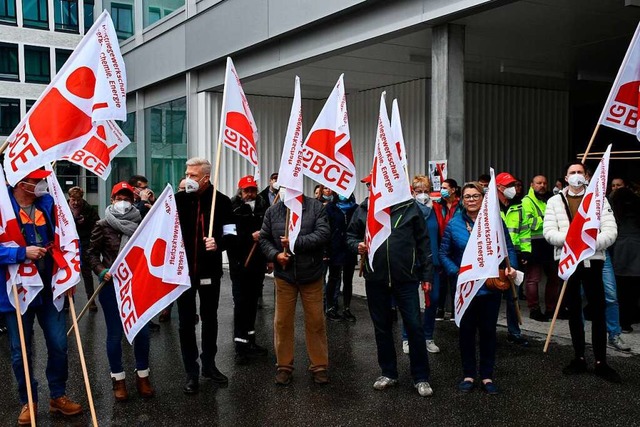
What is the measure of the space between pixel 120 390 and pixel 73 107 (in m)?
2.42

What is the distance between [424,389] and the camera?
5.65m

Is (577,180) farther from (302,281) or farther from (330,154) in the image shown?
(302,281)

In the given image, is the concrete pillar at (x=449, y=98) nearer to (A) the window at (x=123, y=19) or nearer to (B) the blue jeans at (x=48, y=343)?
(B) the blue jeans at (x=48, y=343)

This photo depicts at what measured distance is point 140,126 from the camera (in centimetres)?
2039

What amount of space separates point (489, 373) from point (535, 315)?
3274 millimetres

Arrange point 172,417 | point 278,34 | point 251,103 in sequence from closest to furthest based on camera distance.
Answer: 1. point 172,417
2. point 278,34
3. point 251,103

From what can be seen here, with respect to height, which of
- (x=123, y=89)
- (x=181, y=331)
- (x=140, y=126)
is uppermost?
(x=140, y=126)

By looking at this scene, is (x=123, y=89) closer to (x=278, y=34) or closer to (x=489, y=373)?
(x=489, y=373)

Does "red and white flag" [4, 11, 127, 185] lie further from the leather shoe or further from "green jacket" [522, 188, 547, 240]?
"green jacket" [522, 188, 547, 240]

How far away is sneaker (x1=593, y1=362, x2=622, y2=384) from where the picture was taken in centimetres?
598

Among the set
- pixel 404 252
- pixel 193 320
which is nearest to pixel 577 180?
pixel 404 252

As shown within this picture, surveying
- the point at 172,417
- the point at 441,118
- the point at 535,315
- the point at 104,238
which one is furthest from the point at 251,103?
the point at 172,417

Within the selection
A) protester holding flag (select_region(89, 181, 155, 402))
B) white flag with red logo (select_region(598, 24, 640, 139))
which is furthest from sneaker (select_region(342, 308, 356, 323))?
white flag with red logo (select_region(598, 24, 640, 139))

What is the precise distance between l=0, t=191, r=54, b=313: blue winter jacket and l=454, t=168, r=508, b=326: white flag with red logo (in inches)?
136
